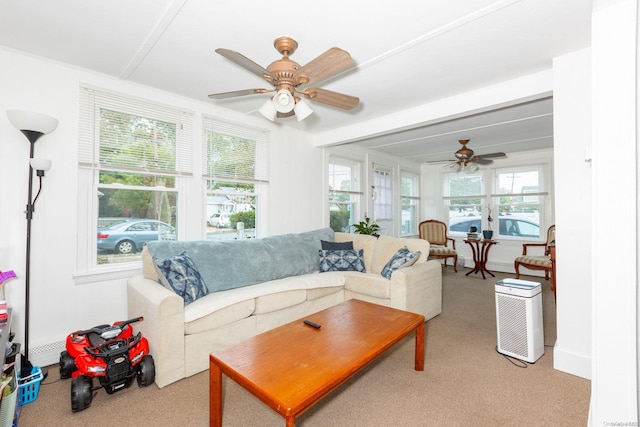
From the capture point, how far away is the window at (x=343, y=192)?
204 inches

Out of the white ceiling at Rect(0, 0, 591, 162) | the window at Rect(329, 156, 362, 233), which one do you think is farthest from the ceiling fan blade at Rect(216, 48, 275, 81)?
the window at Rect(329, 156, 362, 233)

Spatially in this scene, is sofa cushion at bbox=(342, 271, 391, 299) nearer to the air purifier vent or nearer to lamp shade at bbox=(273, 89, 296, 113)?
the air purifier vent

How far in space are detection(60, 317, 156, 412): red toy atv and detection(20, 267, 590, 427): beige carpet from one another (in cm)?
9

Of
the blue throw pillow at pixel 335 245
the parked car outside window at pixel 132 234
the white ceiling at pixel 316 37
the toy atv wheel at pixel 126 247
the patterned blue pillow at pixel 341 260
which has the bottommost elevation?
the patterned blue pillow at pixel 341 260

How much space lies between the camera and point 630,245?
1112 mm

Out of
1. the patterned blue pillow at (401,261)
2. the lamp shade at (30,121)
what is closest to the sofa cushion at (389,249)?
the patterned blue pillow at (401,261)

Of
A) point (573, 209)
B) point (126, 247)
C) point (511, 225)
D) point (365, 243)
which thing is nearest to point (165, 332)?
point (126, 247)

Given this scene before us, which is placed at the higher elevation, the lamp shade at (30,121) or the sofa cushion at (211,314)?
the lamp shade at (30,121)

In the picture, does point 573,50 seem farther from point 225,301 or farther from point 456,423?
point 225,301

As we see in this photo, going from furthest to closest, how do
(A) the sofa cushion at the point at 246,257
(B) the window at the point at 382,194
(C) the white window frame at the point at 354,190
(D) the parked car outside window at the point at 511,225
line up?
(D) the parked car outside window at the point at 511,225 < (B) the window at the point at 382,194 < (C) the white window frame at the point at 354,190 < (A) the sofa cushion at the point at 246,257

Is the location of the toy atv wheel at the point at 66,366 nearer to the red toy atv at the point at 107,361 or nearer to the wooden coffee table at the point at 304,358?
the red toy atv at the point at 107,361

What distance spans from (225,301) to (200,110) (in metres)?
2.21

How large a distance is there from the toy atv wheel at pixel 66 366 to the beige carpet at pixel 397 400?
0.06 m

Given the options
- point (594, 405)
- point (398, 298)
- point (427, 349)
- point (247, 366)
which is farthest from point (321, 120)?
point (594, 405)
